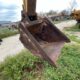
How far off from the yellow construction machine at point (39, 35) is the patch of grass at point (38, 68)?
84 cm

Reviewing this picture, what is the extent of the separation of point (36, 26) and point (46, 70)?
3.65 feet

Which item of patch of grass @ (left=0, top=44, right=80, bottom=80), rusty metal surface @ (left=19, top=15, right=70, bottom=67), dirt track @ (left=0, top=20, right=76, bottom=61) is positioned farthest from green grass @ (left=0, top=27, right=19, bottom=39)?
rusty metal surface @ (left=19, top=15, right=70, bottom=67)

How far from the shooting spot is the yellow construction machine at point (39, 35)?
299 cm

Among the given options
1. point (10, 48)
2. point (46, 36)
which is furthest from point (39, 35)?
point (10, 48)

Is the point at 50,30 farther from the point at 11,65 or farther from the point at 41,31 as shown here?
the point at 11,65

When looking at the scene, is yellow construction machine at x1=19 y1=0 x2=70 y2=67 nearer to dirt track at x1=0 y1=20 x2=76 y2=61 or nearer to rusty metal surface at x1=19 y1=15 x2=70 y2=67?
rusty metal surface at x1=19 y1=15 x2=70 y2=67

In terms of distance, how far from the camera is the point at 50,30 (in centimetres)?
354

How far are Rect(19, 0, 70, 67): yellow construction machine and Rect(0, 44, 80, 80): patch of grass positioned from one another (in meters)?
0.84

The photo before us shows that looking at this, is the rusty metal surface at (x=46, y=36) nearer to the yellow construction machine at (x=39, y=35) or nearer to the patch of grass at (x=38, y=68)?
the yellow construction machine at (x=39, y=35)

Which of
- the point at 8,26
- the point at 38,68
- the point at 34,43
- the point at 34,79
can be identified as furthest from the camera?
the point at 8,26

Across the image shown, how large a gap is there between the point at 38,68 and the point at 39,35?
1.04m

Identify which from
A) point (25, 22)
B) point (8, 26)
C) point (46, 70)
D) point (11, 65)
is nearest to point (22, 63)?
point (11, 65)

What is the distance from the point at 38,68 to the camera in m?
4.45

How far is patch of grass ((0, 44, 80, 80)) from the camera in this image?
4215 millimetres
